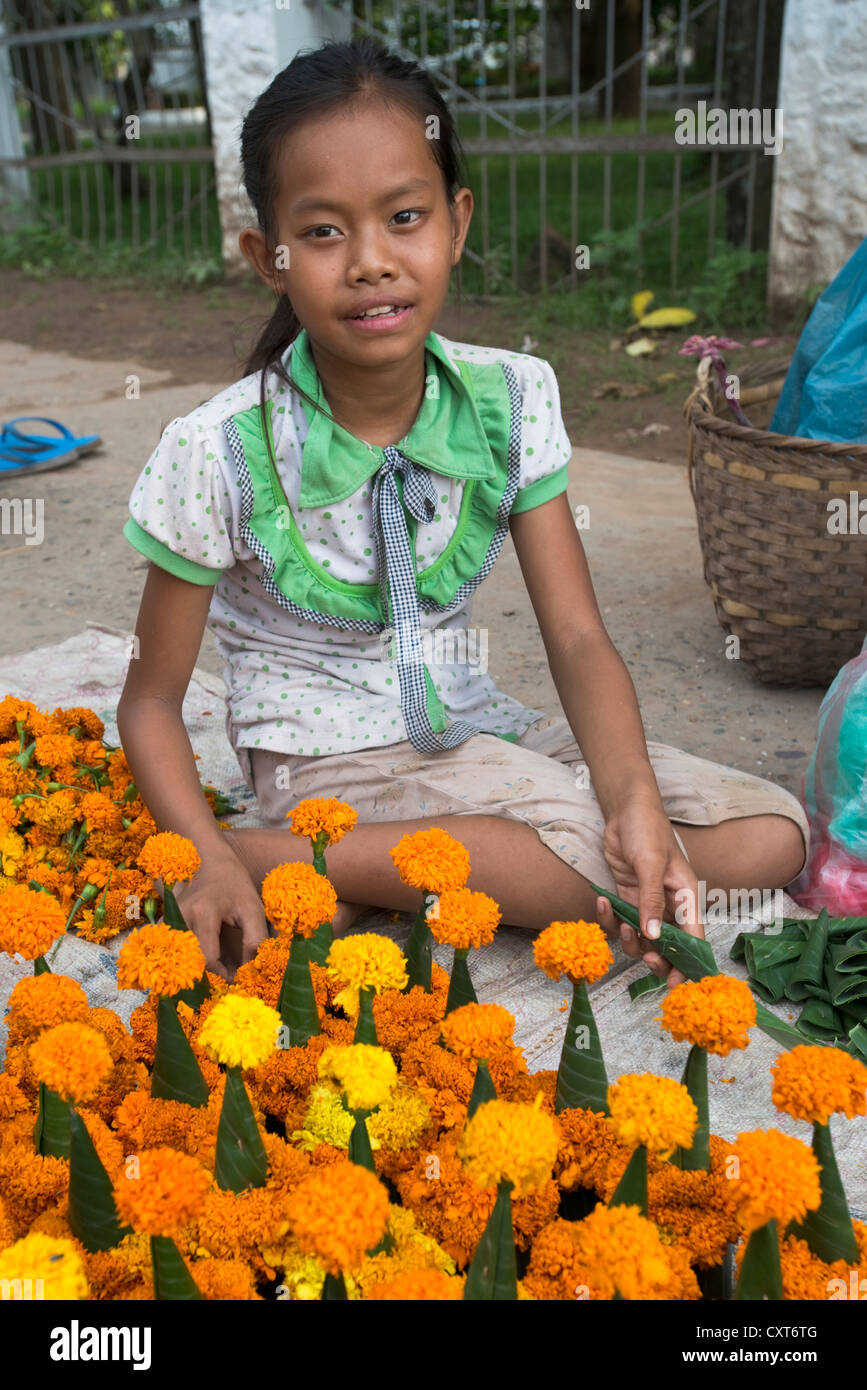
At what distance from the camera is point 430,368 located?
76.5 inches

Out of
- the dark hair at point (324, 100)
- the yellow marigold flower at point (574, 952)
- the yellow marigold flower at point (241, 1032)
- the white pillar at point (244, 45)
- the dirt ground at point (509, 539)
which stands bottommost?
the dirt ground at point (509, 539)

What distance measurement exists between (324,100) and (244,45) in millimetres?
5621

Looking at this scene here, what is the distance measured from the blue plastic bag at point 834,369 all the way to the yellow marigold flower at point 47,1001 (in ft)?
6.35

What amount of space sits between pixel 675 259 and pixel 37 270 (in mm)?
4401

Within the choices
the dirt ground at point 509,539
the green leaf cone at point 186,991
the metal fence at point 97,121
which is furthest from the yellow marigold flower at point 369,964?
the metal fence at point 97,121

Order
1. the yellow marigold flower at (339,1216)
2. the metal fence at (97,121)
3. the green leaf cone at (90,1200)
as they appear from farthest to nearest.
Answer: the metal fence at (97,121)
the green leaf cone at (90,1200)
the yellow marigold flower at (339,1216)

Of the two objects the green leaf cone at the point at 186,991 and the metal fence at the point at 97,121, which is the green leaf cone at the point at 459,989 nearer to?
the green leaf cone at the point at 186,991

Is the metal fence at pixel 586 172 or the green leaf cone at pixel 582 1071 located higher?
the metal fence at pixel 586 172

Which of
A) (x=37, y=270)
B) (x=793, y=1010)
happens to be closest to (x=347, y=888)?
(x=793, y=1010)

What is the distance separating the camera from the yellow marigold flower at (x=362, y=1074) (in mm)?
1046

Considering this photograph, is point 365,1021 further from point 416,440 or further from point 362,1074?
point 416,440

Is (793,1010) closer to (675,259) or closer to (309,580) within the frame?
(309,580)

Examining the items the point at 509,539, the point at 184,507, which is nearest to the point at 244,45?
the point at 509,539

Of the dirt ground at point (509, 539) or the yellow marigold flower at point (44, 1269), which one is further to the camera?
the dirt ground at point (509, 539)
